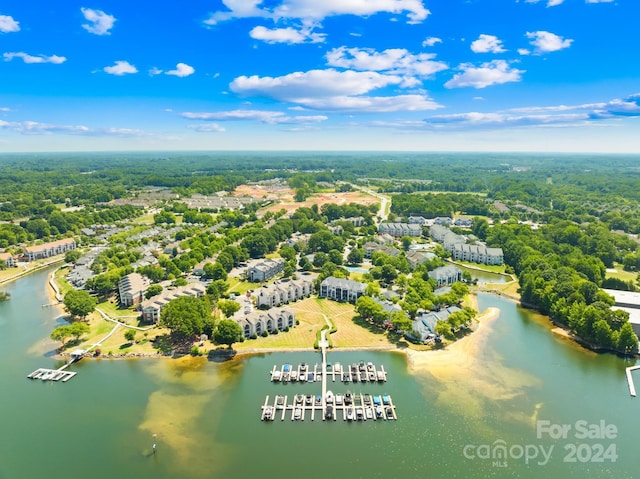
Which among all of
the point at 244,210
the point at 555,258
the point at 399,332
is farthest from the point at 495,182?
the point at 399,332

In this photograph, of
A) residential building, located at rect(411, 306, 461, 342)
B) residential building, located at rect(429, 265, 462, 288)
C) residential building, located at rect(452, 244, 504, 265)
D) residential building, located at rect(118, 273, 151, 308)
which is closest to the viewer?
residential building, located at rect(411, 306, 461, 342)

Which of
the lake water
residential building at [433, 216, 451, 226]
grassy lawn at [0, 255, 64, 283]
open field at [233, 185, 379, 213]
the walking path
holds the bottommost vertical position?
the lake water

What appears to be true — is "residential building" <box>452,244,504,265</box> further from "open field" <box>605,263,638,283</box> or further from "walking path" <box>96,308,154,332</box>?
"walking path" <box>96,308,154,332</box>

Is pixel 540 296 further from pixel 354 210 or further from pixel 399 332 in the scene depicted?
pixel 354 210

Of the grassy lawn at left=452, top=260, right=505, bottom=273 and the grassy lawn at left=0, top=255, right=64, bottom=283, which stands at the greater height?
the grassy lawn at left=452, top=260, right=505, bottom=273

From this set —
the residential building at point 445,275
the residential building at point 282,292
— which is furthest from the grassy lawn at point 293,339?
the residential building at point 445,275

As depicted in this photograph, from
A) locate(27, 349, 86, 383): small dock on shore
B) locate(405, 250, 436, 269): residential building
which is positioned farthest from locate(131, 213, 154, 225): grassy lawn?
locate(27, 349, 86, 383): small dock on shore

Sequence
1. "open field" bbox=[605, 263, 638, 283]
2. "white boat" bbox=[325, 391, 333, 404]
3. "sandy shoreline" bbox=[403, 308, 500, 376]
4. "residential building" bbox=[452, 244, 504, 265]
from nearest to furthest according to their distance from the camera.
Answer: "white boat" bbox=[325, 391, 333, 404]
"sandy shoreline" bbox=[403, 308, 500, 376]
"open field" bbox=[605, 263, 638, 283]
"residential building" bbox=[452, 244, 504, 265]
